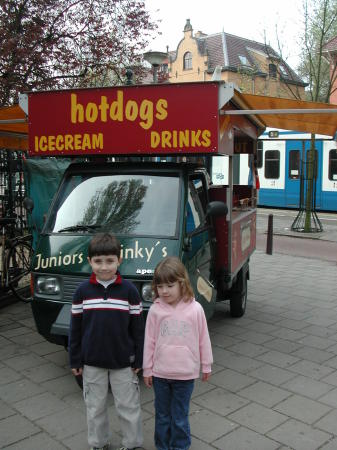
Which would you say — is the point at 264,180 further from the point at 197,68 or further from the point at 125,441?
the point at 197,68

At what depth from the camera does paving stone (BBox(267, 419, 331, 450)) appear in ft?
11.1

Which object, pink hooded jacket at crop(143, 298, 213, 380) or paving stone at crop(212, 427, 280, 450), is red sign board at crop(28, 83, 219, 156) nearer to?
pink hooded jacket at crop(143, 298, 213, 380)

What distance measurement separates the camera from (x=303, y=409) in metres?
3.92

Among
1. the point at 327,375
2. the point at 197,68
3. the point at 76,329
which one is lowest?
the point at 327,375

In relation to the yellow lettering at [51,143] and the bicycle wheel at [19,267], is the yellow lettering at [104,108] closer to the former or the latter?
the yellow lettering at [51,143]

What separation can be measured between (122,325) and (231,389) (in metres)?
1.68

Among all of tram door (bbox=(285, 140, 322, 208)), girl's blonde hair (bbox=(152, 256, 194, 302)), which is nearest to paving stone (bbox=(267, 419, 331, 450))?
girl's blonde hair (bbox=(152, 256, 194, 302))

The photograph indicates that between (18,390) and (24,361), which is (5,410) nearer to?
(18,390)

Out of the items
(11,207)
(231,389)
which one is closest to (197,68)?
(11,207)

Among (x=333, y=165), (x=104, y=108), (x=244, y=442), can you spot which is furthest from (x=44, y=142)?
(x=333, y=165)

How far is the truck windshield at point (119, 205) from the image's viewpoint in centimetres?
453

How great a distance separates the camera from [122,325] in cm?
308

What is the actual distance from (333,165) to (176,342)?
55.2 ft

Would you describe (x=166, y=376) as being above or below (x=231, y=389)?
above
